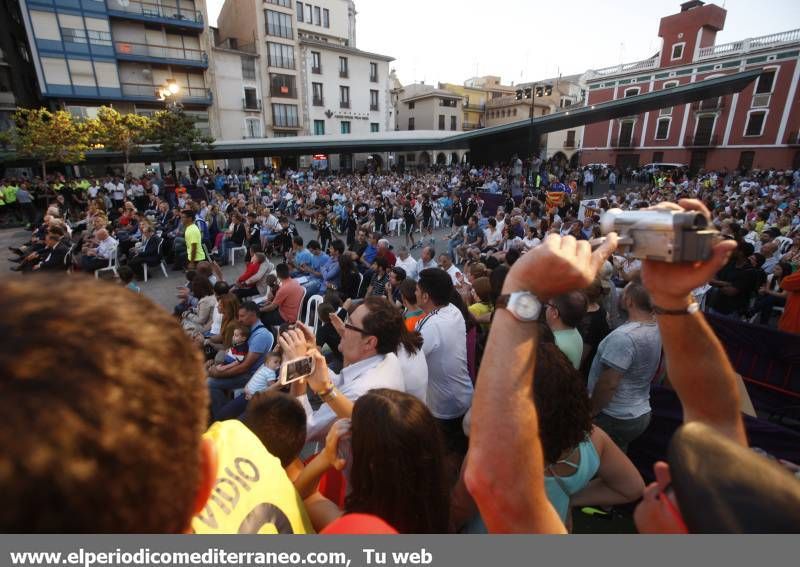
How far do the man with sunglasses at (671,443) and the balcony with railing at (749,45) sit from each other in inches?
1727

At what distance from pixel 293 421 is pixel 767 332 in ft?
15.3

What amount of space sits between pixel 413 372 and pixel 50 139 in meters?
22.2

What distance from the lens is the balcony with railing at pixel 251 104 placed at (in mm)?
33906

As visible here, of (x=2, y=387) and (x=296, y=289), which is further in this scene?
(x=296, y=289)

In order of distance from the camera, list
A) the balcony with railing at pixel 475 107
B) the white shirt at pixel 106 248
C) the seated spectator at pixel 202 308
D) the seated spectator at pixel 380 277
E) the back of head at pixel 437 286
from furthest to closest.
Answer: the balcony with railing at pixel 475 107 → the white shirt at pixel 106 248 → the seated spectator at pixel 380 277 → the seated spectator at pixel 202 308 → the back of head at pixel 437 286

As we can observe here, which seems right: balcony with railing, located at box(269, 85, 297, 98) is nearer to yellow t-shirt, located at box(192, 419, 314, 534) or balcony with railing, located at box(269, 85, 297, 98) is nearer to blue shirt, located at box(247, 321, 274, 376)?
blue shirt, located at box(247, 321, 274, 376)

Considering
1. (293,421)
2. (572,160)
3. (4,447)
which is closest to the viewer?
(4,447)

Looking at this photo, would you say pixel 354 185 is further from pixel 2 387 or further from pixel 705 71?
pixel 705 71

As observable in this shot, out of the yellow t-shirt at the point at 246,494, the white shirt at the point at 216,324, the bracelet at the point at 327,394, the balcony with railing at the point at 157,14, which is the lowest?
the white shirt at the point at 216,324

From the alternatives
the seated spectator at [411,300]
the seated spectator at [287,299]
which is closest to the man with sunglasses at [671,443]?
the seated spectator at [411,300]

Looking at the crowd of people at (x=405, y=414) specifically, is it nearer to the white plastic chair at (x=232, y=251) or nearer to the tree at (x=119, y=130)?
the white plastic chair at (x=232, y=251)

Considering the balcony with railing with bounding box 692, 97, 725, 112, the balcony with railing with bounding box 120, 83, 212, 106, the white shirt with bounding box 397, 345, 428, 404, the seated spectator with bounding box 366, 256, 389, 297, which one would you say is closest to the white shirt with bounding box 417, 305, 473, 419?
Result: the white shirt with bounding box 397, 345, 428, 404

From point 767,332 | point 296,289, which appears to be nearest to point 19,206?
point 296,289
